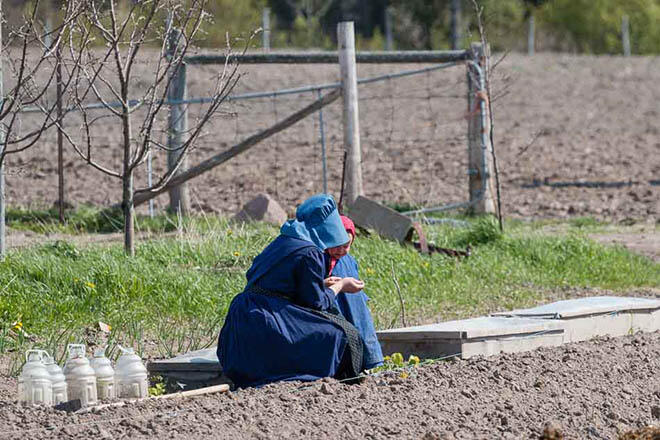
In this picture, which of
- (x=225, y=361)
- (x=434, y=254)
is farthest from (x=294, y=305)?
(x=434, y=254)

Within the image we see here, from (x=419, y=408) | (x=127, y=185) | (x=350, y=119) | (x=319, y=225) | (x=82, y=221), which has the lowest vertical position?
(x=419, y=408)

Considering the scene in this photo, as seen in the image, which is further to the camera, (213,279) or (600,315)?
(213,279)

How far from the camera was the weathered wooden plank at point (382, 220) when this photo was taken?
A: 9453 mm

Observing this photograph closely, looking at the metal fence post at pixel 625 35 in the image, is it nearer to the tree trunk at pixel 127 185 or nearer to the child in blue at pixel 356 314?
the tree trunk at pixel 127 185

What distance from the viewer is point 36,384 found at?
16.5 feet

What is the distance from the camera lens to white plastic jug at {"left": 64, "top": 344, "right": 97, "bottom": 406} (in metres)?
5.12

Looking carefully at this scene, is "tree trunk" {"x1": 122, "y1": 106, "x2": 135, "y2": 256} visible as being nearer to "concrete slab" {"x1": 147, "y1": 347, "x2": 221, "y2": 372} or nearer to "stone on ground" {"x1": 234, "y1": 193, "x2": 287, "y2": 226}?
"concrete slab" {"x1": 147, "y1": 347, "x2": 221, "y2": 372}

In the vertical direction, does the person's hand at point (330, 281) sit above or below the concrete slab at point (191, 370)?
above

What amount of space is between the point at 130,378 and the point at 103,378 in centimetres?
13

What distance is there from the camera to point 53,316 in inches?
277

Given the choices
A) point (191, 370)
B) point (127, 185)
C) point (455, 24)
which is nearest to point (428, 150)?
point (127, 185)

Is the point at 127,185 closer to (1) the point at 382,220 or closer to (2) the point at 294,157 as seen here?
(1) the point at 382,220

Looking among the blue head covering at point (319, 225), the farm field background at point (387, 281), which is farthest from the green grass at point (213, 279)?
the blue head covering at point (319, 225)

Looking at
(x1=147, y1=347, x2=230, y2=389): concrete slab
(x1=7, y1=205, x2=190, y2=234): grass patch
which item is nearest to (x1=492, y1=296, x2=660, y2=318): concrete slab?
(x1=147, y1=347, x2=230, y2=389): concrete slab
